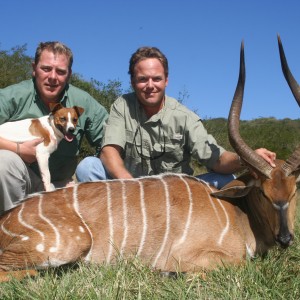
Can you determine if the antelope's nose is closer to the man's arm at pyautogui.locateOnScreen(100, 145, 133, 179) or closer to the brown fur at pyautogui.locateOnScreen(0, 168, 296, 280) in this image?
the brown fur at pyautogui.locateOnScreen(0, 168, 296, 280)

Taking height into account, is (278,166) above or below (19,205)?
above

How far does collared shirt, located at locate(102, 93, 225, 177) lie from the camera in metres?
3.86

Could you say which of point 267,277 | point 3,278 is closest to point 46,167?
point 3,278

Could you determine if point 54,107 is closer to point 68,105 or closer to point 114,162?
point 68,105

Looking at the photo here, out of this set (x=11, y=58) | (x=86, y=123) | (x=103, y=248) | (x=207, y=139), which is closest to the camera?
(x=103, y=248)

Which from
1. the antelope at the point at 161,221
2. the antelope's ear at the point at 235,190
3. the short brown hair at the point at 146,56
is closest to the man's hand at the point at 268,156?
the antelope at the point at 161,221

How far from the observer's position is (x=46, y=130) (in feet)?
13.6

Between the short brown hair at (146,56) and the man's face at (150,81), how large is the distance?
0.14 ft

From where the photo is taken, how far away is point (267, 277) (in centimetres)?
239

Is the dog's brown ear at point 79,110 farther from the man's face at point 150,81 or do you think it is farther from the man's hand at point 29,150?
the man's face at point 150,81

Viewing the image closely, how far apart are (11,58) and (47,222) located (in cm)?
1566

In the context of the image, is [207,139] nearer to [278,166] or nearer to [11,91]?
[278,166]

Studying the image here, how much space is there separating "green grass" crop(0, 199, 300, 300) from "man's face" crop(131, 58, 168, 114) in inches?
62.1

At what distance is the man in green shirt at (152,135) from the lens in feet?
12.4
